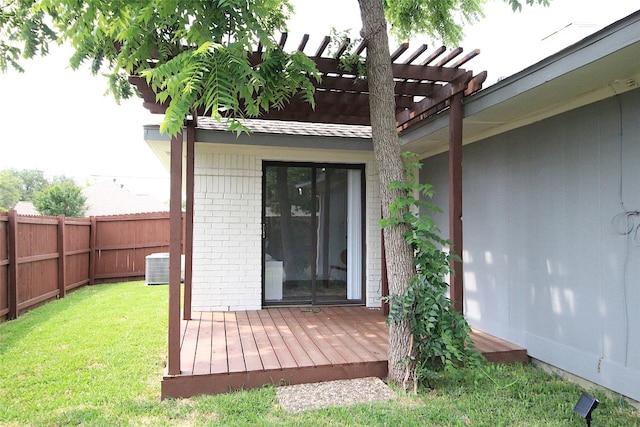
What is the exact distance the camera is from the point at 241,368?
134 inches

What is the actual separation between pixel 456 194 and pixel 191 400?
2.84m

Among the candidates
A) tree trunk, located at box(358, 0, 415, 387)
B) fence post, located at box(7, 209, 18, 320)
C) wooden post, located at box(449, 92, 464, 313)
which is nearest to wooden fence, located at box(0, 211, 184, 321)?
fence post, located at box(7, 209, 18, 320)

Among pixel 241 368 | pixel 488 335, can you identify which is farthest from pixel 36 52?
pixel 488 335

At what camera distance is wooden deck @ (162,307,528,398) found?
3.31 metres

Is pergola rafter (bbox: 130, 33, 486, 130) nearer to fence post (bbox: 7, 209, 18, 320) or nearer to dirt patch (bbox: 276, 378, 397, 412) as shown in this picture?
dirt patch (bbox: 276, 378, 397, 412)

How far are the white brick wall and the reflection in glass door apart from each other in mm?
180

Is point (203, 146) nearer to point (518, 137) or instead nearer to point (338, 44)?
point (338, 44)

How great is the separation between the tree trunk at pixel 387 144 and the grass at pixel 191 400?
57 centimetres

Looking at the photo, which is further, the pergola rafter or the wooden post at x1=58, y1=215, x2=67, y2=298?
the wooden post at x1=58, y1=215, x2=67, y2=298

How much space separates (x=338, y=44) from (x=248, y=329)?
317 centimetres

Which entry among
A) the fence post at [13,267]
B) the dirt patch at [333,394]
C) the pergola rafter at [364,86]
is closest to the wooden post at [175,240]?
the pergola rafter at [364,86]

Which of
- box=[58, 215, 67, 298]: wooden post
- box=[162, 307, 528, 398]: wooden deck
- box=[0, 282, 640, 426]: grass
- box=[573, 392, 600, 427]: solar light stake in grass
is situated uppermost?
box=[58, 215, 67, 298]: wooden post

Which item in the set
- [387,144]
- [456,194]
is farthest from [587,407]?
[387,144]

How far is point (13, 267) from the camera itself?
598cm
